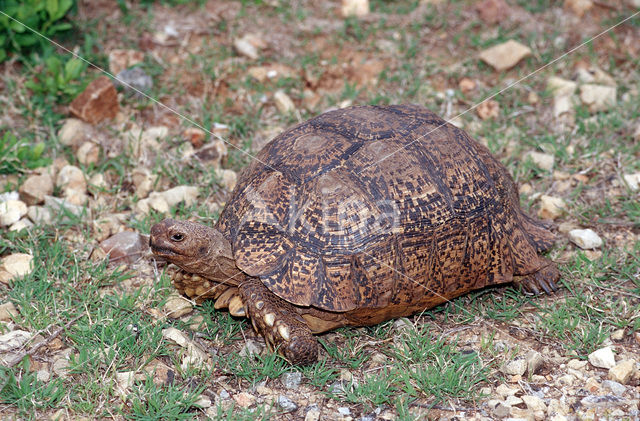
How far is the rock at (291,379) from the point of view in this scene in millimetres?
3441

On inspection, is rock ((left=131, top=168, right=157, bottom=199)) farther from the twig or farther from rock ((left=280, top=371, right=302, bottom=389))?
rock ((left=280, top=371, right=302, bottom=389))

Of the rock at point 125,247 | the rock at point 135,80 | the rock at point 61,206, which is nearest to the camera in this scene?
the rock at point 125,247

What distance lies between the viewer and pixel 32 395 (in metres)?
3.17

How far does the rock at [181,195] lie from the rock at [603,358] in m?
2.78

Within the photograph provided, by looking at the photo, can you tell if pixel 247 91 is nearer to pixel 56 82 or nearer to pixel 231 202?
pixel 56 82

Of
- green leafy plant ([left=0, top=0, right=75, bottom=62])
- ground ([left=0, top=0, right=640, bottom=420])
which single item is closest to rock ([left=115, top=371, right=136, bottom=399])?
ground ([left=0, top=0, right=640, bottom=420])

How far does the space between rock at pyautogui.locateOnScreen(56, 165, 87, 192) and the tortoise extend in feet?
4.83

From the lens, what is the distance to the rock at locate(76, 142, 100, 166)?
504 cm

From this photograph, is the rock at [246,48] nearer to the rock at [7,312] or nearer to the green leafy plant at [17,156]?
the green leafy plant at [17,156]

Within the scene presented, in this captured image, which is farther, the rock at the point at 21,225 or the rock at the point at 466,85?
the rock at the point at 466,85

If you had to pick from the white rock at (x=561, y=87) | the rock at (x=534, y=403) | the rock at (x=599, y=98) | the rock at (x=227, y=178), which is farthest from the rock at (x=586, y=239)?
the rock at (x=227, y=178)

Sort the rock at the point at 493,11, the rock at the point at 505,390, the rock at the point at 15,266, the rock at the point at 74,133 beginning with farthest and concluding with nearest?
the rock at the point at 493,11 → the rock at the point at 74,133 → the rock at the point at 15,266 → the rock at the point at 505,390

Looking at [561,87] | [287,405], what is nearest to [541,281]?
[287,405]

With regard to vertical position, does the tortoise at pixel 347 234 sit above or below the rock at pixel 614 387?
above
